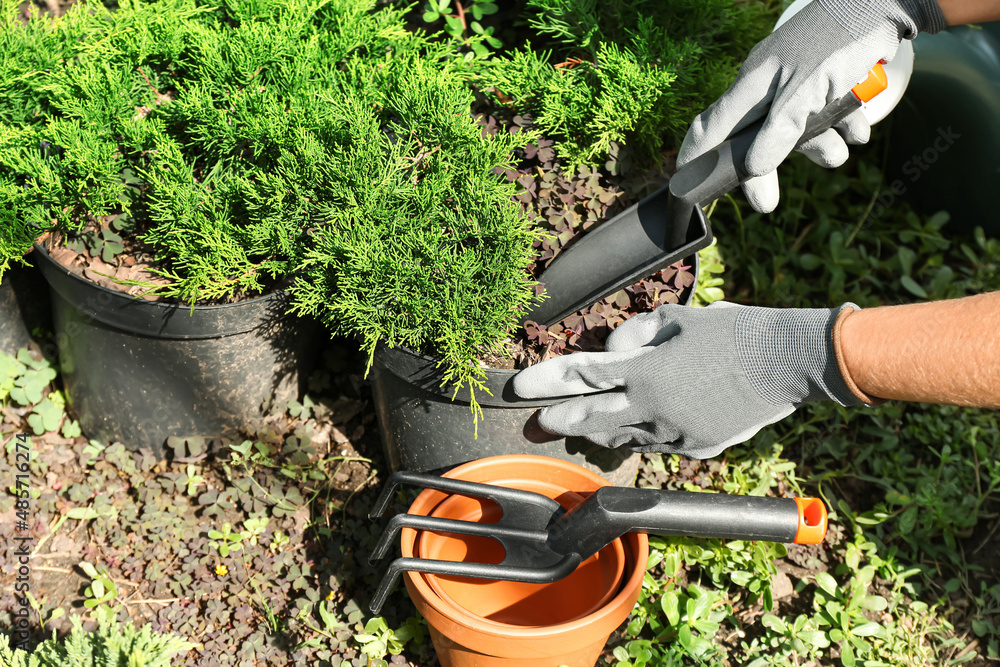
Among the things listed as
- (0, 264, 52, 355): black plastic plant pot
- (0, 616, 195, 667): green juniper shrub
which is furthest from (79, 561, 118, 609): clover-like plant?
(0, 264, 52, 355): black plastic plant pot

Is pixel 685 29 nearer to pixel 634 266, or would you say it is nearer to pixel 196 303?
pixel 634 266

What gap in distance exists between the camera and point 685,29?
2141mm

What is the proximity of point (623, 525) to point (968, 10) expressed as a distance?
145 cm

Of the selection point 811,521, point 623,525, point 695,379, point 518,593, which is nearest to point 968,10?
Result: point 695,379

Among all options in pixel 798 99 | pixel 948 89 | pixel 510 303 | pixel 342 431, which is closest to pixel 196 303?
pixel 342 431

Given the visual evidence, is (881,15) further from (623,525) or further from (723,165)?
(623,525)

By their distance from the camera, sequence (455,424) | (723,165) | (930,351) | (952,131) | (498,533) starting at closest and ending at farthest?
(930,351)
(498,533)
(723,165)
(455,424)
(952,131)

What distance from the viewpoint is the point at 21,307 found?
2281 millimetres

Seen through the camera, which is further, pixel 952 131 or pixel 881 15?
pixel 952 131

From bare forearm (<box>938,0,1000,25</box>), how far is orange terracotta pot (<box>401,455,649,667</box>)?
1.36 meters

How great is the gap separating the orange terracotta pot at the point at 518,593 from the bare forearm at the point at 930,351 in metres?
0.57

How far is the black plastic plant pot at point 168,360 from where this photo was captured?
6.15 feet

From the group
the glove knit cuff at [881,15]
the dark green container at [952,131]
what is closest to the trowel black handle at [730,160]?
the glove knit cuff at [881,15]

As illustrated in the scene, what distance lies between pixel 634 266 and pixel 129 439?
1.57 m
